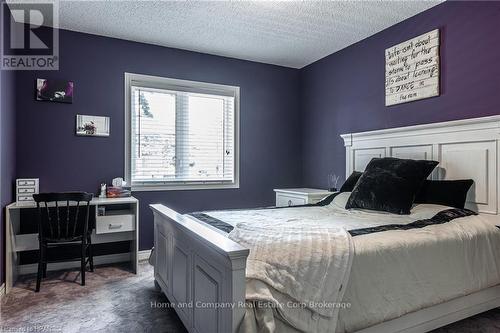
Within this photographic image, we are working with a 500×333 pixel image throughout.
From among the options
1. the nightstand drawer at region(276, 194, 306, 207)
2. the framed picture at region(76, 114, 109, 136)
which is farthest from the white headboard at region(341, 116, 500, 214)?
the framed picture at region(76, 114, 109, 136)

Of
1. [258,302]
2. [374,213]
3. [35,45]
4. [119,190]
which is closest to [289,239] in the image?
[258,302]

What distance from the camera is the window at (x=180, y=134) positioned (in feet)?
11.7

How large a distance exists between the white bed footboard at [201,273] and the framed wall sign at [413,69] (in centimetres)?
239

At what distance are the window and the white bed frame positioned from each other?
4.05 feet

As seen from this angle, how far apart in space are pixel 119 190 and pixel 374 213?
2499 millimetres

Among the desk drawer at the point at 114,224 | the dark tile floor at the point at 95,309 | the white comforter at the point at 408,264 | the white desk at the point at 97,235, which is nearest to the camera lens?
the white comforter at the point at 408,264

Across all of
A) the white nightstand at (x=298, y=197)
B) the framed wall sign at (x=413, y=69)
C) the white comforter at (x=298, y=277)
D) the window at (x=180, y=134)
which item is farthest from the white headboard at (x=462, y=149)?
the window at (x=180, y=134)

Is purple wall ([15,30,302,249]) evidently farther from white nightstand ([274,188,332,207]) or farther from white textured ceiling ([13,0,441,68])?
white nightstand ([274,188,332,207])

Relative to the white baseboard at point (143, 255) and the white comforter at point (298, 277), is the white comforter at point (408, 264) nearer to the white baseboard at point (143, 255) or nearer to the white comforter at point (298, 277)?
the white comforter at point (298, 277)

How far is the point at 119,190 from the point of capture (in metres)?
3.32

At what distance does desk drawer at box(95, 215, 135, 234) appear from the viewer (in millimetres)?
2975

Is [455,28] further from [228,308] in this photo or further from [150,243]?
[150,243]

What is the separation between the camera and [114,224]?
9.90ft

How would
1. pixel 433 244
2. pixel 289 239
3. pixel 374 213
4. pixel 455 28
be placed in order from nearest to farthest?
pixel 289 239 < pixel 433 244 < pixel 374 213 < pixel 455 28
